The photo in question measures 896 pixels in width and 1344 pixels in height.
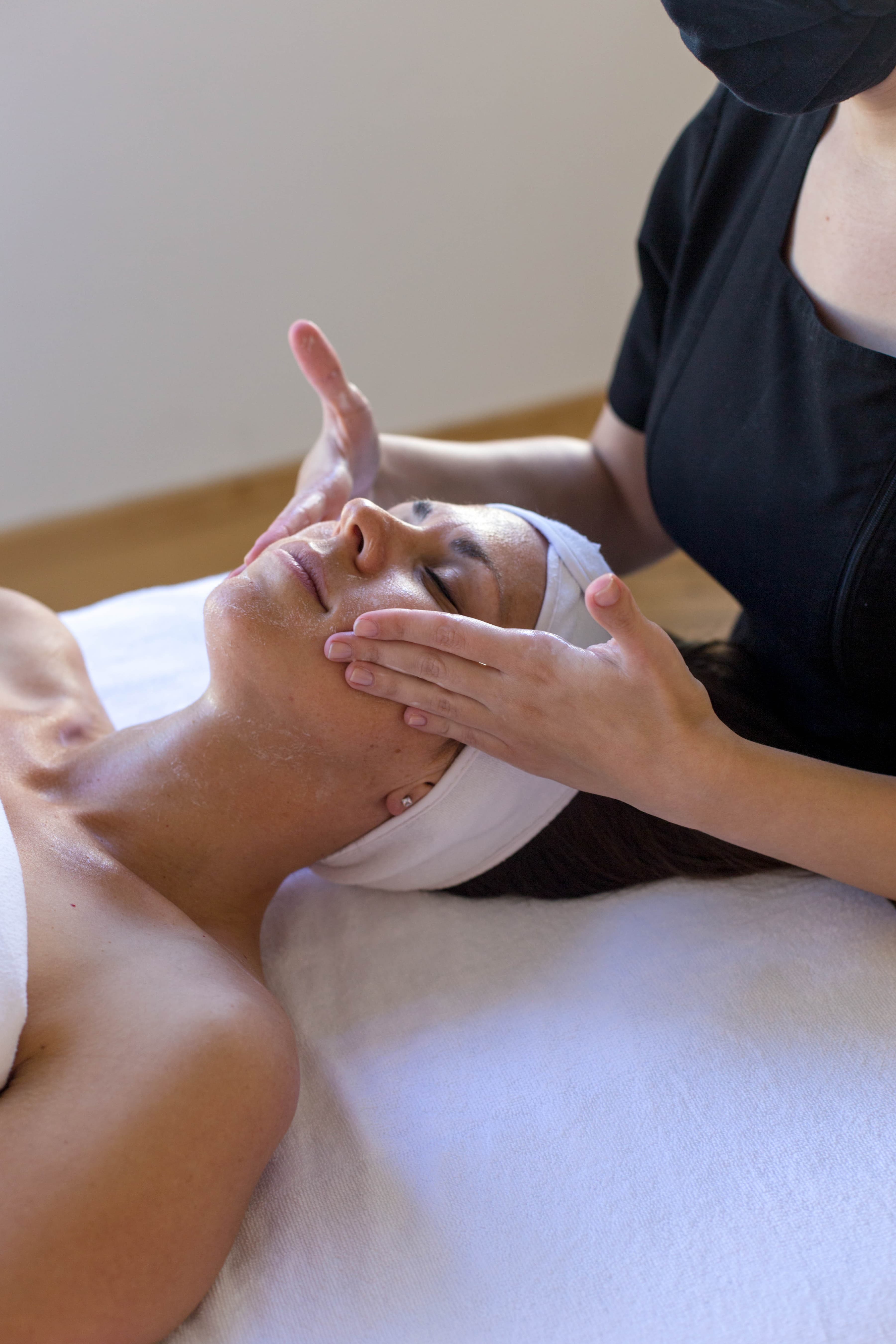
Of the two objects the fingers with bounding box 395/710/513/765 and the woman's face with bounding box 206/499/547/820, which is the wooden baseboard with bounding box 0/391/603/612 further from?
the fingers with bounding box 395/710/513/765

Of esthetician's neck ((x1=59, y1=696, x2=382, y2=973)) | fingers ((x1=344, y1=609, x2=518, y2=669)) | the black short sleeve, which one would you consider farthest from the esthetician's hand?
the black short sleeve

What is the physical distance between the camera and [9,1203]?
874 mm

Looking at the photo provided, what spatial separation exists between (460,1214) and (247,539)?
226 cm

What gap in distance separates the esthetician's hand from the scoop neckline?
1.28 ft

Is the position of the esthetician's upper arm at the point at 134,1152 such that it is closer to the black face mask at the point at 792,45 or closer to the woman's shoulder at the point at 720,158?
the black face mask at the point at 792,45

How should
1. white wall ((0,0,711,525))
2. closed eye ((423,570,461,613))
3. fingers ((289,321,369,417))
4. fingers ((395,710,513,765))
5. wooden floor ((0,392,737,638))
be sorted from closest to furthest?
fingers ((395,710,513,765)) < closed eye ((423,570,461,613)) < fingers ((289,321,369,417)) < white wall ((0,0,711,525)) < wooden floor ((0,392,737,638))

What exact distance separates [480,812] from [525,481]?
23.0 inches

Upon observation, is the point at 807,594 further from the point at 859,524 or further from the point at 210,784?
the point at 210,784

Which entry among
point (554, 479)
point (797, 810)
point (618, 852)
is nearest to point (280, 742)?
point (618, 852)

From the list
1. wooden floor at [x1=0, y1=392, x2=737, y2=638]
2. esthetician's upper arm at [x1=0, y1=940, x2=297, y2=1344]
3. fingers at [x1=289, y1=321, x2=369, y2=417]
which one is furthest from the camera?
wooden floor at [x1=0, y1=392, x2=737, y2=638]

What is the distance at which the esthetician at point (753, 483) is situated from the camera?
1.01 metres

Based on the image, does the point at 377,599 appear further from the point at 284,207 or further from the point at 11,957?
the point at 284,207

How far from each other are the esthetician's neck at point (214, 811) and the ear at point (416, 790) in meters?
0.03

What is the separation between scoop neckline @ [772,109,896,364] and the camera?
3.72 ft
